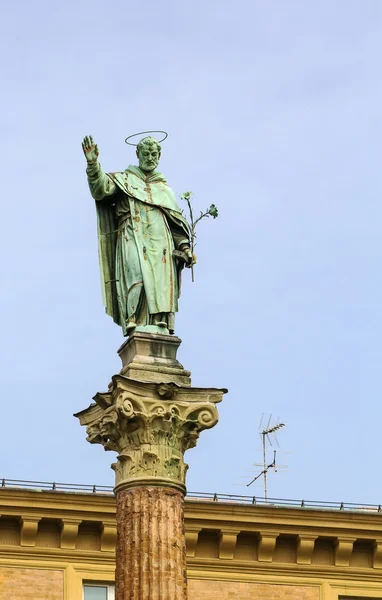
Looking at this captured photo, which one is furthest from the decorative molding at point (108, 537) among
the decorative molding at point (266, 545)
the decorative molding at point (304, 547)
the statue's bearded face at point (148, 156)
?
the statue's bearded face at point (148, 156)

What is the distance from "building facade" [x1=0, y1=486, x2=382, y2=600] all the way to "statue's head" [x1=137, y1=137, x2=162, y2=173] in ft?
42.8

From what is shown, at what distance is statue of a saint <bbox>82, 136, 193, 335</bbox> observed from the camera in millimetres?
27859

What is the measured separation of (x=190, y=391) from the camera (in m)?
27.3

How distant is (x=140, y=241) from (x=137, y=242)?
5 centimetres

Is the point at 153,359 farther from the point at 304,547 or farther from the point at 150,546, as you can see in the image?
the point at 304,547

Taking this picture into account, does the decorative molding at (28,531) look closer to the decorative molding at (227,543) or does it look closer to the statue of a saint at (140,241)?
the decorative molding at (227,543)

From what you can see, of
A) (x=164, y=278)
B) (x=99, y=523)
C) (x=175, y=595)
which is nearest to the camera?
(x=175, y=595)

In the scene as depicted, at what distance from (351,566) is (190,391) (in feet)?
55.7

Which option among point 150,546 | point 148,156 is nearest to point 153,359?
point 150,546

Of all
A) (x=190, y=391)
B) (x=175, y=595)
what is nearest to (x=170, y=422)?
(x=190, y=391)

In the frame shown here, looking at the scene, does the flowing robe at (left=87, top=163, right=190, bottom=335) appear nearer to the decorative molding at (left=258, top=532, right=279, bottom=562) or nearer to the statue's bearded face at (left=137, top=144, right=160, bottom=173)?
the statue's bearded face at (left=137, top=144, right=160, bottom=173)

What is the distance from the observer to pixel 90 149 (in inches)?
1088

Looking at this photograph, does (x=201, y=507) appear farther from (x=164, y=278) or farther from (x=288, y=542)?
(x=164, y=278)

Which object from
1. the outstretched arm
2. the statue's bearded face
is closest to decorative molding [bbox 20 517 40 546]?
the statue's bearded face
